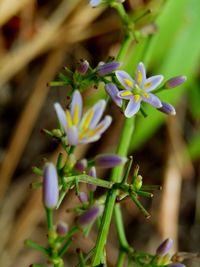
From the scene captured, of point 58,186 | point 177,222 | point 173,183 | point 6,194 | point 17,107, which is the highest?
point 58,186

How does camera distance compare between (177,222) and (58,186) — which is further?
(177,222)

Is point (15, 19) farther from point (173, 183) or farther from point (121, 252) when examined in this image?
point (121, 252)

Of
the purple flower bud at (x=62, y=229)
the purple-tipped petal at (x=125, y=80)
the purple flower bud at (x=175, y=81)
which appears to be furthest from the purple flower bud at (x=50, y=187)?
the purple flower bud at (x=175, y=81)

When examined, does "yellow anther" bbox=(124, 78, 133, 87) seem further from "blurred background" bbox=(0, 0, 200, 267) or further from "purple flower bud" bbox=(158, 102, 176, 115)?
"blurred background" bbox=(0, 0, 200, 267)

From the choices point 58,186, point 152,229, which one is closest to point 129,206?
point 152,229

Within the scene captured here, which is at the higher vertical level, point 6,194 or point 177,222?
point 6,194

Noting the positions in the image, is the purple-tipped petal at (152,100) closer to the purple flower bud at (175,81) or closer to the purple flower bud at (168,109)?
the purple flower bud at (168,109)

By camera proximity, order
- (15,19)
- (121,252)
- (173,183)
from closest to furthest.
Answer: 1. (121,252)
2. (173,183)
3. (15,19)
